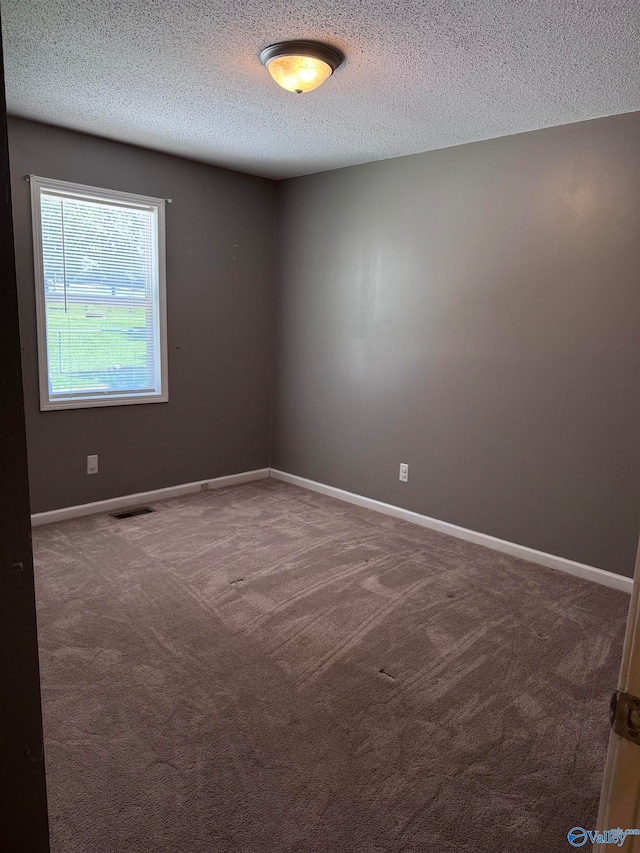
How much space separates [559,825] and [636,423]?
2067 mm

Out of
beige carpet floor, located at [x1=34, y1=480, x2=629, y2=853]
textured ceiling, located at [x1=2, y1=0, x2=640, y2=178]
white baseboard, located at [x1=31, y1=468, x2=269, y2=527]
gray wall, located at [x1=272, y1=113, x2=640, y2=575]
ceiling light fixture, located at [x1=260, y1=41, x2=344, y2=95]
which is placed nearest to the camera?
beige carpet floor, located at [x1=34, y1=480, x2=629, y2=853]

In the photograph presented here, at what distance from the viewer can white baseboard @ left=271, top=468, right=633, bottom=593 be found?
3199 millimetres

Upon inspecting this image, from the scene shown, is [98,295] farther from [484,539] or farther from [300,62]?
[484,539]

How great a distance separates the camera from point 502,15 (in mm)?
2055

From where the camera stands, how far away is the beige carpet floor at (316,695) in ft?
5.39

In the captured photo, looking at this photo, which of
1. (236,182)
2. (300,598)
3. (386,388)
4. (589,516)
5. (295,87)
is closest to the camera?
→ (295,87)

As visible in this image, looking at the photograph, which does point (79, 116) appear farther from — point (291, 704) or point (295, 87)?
point (291, 704)

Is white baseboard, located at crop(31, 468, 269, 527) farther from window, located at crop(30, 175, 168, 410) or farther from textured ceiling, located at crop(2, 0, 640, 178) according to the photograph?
textured ceiling, located at crop(2, 0, 640, 178)

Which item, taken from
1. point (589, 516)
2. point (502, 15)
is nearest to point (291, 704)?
point (589, 516)

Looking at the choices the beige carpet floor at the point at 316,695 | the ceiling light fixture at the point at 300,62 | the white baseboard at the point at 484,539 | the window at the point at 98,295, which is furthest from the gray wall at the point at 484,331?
the ceiling light fixture at the point at 300,62

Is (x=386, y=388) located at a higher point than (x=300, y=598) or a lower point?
higher

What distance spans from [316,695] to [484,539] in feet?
6.27

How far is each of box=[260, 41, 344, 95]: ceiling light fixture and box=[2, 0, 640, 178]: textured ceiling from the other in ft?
0.16

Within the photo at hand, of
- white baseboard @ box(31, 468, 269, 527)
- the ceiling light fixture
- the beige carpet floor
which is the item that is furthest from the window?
the ceiling light fixture
